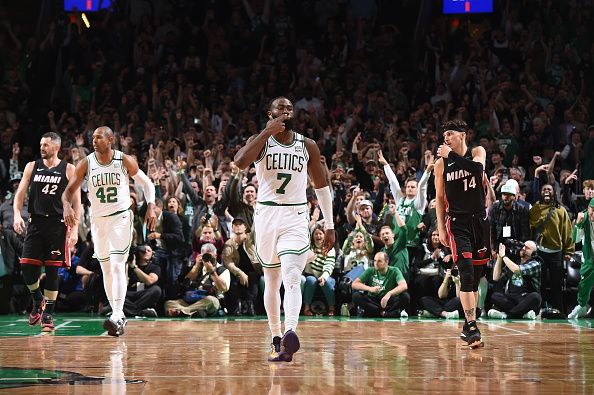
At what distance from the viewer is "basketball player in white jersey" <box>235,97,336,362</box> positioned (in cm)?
820

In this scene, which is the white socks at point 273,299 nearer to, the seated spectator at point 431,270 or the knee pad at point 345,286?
the knee pad at point 345,286

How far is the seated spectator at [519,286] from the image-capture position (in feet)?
48.7

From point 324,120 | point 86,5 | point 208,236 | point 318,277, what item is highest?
point 86,5

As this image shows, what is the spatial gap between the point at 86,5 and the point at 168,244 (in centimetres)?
1110

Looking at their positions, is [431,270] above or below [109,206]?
below

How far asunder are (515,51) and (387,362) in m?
14.9

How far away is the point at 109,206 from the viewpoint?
36.7 feet

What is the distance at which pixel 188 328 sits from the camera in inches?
482

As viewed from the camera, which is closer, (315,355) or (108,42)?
(315,355)

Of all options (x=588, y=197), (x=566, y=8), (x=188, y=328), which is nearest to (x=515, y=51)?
(x=566, y=8)

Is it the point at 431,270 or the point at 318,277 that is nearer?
the point at 431,270

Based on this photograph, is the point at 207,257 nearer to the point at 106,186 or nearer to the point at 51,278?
the point at 51,278

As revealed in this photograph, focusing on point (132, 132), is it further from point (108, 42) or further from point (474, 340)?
point (474, 340)

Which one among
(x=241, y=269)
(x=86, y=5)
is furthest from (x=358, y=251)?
(x=86, y=5)
